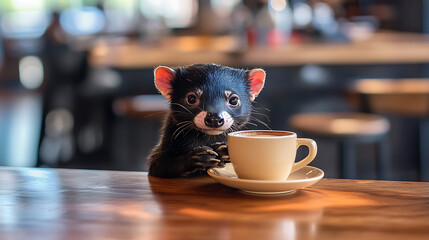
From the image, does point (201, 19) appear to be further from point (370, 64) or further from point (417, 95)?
point (417, 95)

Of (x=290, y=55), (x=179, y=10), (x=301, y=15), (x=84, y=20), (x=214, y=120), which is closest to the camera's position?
(x=214, y=120)

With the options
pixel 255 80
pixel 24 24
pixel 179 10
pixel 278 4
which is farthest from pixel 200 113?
pixel 24 24

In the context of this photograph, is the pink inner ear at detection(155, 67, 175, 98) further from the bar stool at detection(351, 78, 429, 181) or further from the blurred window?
the blurred window

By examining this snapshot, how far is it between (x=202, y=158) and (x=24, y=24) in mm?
9343

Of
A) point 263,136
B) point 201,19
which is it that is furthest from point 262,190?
point 201,19

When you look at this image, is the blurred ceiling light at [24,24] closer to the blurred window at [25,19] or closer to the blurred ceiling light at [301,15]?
the blurred window at [25,19]

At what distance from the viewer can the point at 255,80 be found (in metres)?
0.89

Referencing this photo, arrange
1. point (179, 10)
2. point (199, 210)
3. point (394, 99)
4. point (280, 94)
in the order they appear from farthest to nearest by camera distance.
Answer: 1. point (179, 10)
2. point (280, 94)
3. point (394, 99)
4. point (199, 210)

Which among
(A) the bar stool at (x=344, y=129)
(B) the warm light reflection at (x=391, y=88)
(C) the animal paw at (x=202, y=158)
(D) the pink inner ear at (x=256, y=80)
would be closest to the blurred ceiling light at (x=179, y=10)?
(B) the warm light reflection at (x=391, y=88)

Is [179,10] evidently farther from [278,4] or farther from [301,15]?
A: [278,4]

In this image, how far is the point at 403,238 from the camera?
558mm

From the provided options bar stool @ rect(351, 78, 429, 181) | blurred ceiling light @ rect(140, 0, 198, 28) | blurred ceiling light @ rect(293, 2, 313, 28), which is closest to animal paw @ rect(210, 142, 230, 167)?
bar stool @ rect(351, 78, 429, 181)

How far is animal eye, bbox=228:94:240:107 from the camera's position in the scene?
82 cm

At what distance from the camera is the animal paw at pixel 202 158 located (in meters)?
0.79
